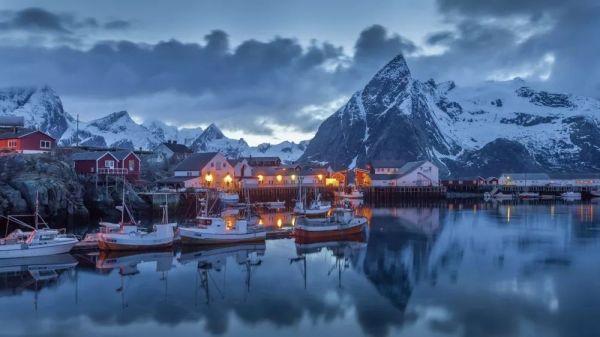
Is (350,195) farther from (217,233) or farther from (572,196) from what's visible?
(217,233)

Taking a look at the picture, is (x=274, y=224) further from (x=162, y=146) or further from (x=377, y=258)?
(x=162, y=146)

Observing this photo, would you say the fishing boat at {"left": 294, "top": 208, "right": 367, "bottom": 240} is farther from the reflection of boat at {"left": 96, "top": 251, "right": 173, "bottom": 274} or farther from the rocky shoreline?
the rocky shoreline

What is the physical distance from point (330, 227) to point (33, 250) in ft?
72.3

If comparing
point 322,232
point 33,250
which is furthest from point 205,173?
point 33,250

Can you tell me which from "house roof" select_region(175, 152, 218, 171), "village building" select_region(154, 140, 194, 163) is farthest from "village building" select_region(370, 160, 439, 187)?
"house roof" select_region(175, 152, 218, 171)

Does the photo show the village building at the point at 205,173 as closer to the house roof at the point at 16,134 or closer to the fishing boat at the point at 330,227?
the house roof at the point at 16,134

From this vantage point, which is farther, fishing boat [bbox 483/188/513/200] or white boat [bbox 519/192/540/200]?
white boat [bbox 519/192/540/200]

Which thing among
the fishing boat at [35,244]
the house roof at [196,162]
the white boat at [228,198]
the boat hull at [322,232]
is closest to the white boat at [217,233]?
the boat hull at [322,232]

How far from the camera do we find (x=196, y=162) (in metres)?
91.7

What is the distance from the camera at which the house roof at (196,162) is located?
296ft

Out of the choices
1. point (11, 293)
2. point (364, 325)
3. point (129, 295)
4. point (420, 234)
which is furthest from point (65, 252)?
point (420, 234)

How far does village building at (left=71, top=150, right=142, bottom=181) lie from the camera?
72.3 metres

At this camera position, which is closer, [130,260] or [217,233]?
[130,260]

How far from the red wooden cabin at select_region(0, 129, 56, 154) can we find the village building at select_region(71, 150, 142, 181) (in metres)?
3.87
